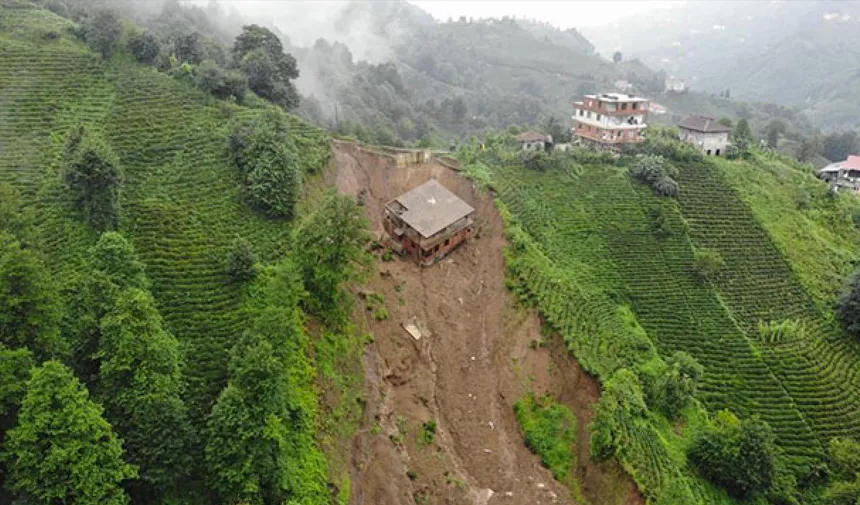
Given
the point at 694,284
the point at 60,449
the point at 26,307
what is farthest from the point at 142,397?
the point at 694,284

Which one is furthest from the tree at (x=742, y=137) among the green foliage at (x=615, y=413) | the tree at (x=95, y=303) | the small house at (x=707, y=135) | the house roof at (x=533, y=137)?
the tree at (x=95, y=303)

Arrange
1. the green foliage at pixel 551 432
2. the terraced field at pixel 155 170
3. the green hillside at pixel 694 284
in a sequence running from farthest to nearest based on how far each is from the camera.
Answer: the green hillside at pixel 694 284, the green foliage at pixel 551 432, the terraced field at pixel 155 170

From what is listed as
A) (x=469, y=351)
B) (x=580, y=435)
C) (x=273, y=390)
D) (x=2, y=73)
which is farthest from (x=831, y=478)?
(x=2, y=73)

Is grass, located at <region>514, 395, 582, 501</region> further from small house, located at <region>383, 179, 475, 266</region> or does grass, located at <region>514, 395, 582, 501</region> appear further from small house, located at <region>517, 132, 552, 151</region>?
small house, located at <region>517, 132, 552, 151</region>

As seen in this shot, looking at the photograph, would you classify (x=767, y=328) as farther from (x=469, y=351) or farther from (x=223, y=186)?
(x=223, y=186)

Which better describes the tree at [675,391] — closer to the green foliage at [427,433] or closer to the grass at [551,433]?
the grass at [551,433]

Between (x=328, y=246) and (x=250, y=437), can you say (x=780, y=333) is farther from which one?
(x=250, y=437)

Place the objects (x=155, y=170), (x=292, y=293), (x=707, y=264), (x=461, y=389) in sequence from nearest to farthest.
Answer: (x=292, y=293) → (x=461, y=389) → (x=155, y=170) → (x=707, y=264)
